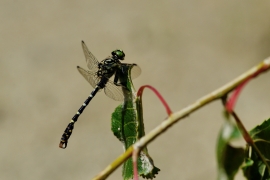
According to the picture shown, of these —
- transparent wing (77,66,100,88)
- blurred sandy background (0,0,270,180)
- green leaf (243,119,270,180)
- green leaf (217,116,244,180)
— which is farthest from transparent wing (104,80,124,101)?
blurred sandy background (0,0,270,180)

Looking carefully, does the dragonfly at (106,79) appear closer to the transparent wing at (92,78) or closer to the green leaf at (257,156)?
the transparent wing at (92,78)

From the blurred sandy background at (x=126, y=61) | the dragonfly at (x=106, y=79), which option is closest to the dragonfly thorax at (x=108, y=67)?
the dragonfly at (x=106, y=79)

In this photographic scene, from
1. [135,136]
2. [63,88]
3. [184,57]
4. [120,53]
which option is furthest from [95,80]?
[184,57]

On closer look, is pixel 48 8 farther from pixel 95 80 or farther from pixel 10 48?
pixel 95 80

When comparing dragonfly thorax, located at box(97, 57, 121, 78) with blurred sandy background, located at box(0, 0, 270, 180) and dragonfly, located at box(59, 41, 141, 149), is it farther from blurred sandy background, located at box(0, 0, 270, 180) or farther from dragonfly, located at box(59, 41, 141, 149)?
blurred sandy background, located at box(0, 0, 270, 180)

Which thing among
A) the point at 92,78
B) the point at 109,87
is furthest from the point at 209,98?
the point at 92,78

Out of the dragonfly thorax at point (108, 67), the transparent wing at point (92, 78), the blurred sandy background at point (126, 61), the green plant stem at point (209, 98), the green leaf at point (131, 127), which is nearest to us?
the green plant stem at point (209, 98)
